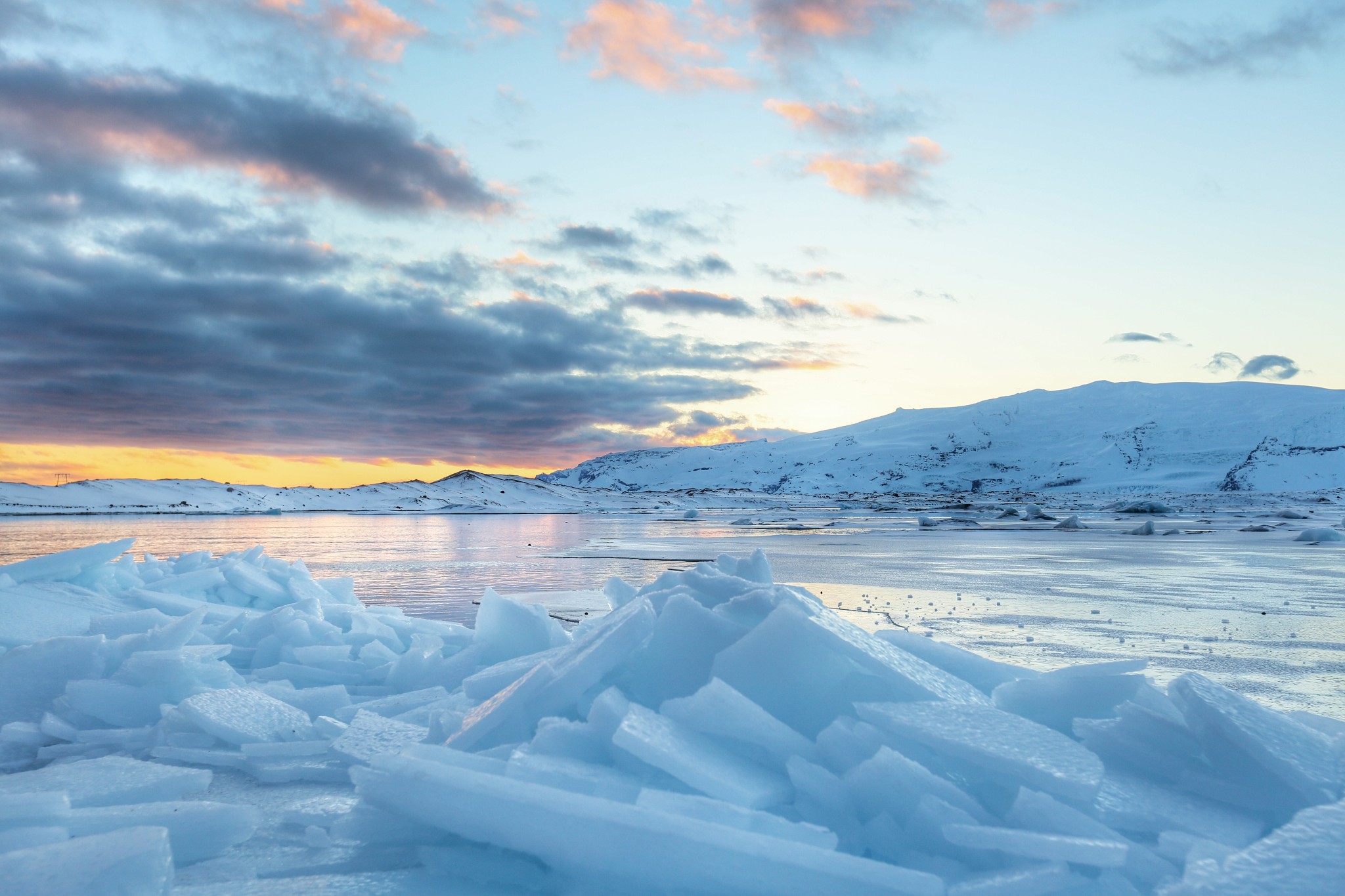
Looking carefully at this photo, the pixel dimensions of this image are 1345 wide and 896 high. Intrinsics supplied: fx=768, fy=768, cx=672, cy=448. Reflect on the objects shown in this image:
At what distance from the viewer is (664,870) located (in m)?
1.25

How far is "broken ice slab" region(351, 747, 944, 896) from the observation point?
3.91 ft

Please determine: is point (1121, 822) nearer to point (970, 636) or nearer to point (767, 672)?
point (767, 672)

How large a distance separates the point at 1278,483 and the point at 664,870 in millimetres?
41290

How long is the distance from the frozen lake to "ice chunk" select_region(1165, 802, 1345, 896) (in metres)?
1.26

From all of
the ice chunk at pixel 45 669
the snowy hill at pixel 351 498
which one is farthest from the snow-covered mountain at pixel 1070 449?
the ice chunk at pixel 45 669

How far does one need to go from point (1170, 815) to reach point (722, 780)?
32.7 inches

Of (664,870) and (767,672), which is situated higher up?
(767,672)

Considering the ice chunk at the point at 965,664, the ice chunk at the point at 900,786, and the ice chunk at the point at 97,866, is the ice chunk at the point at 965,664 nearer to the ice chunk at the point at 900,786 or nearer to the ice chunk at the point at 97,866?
the ice chunk at the point at 900,786

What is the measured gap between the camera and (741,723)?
149 centimetres

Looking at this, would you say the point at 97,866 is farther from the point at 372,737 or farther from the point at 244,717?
the point at 244,717

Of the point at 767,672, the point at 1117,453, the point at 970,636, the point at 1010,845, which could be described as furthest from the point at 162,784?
the point at 1117,453

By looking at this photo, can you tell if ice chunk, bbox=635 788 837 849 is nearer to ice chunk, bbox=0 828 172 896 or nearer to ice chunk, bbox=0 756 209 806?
ice chunk, bbox=0 828 172 896

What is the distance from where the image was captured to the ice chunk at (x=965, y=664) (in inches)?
79.3

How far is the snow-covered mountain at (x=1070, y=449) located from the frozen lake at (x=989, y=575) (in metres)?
27.8
